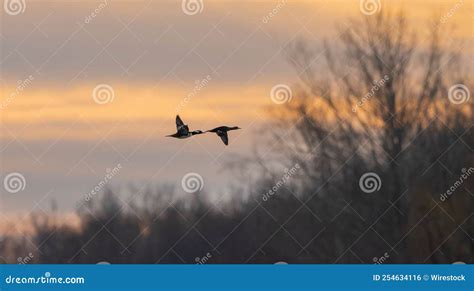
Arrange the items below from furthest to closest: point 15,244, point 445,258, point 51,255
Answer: point 15,244, point 51,255, point 445,258

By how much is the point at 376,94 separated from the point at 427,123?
1.64 metres

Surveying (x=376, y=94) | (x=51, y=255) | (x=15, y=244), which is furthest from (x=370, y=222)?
(x=15, y=244)

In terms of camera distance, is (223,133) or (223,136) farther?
(223,133)

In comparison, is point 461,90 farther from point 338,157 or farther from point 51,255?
point 51,255

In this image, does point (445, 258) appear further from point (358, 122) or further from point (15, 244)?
point (15, 244)

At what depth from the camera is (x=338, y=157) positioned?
36.4 m

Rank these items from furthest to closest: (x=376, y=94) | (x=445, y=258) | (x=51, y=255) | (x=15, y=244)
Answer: (x=15, y=244)
(x=51, y=255)
(x=376, y=94)
(x=445, y=258)

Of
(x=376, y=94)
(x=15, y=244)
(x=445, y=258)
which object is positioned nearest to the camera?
(x=445, y=258)

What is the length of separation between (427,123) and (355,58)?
3.20 metres

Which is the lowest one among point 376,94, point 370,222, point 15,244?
point 15,244

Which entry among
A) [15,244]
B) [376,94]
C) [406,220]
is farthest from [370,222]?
[15,244]

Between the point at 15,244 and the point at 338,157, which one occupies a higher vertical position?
the point at 338,157

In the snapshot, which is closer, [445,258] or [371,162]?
[445,258]

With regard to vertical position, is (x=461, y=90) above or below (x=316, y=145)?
above
